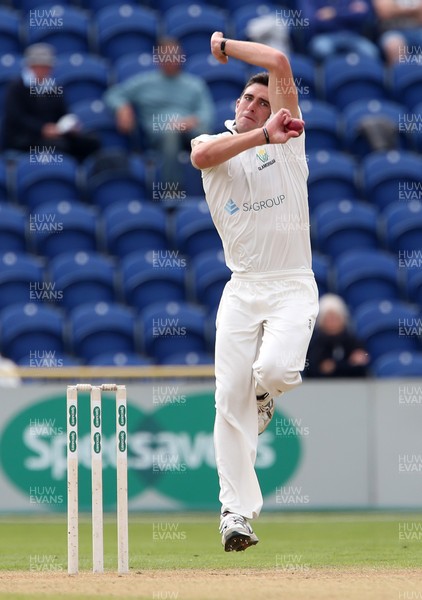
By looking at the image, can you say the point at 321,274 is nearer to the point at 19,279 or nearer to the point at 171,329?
the point at 171,329

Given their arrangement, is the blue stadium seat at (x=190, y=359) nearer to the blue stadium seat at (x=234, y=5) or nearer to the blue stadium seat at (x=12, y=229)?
the blue stadium seat at (x=12, y=229)

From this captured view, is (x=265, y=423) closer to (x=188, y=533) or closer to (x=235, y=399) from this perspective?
(x=235, y=399)

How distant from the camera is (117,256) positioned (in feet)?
50.3

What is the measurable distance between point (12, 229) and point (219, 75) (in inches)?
143

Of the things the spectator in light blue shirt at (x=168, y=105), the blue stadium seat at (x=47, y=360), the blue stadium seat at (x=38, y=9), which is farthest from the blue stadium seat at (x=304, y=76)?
the blue stadium seat at (x=47, y=360)

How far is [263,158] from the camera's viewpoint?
805cm

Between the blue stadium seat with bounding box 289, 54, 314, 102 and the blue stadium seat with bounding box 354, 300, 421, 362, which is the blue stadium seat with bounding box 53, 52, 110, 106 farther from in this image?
the blue stadium seat with bounding box 354, 300, 421, 362

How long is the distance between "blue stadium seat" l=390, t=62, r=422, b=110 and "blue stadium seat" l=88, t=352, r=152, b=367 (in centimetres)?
555

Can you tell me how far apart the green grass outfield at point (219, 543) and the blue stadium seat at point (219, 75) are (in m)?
6.08

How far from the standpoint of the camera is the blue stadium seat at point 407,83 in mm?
17734

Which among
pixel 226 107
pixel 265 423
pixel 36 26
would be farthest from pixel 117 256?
pixel 265 423

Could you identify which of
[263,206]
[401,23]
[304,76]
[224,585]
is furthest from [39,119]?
[224,585]

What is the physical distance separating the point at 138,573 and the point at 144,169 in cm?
868

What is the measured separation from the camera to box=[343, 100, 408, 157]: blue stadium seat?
55.3ft
